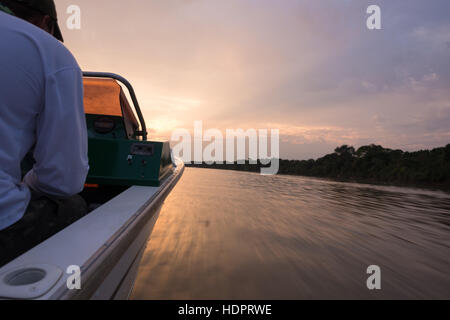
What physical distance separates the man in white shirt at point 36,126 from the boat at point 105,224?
0.12 m

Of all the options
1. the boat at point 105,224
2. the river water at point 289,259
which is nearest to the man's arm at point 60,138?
the boat at point 105,224

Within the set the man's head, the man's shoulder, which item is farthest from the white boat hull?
the man's head

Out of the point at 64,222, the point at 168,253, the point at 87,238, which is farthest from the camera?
the point at 168,253

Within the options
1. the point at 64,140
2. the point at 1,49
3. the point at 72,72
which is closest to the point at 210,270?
the point at 64,140

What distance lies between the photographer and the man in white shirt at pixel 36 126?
785 mm

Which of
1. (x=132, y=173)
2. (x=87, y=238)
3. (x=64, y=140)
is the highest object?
(x=64, y=140)

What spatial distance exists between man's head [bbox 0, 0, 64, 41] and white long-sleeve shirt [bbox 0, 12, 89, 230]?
28cm

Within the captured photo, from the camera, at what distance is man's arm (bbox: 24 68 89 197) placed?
91cm

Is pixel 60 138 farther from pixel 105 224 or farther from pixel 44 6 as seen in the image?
pixel 44 6

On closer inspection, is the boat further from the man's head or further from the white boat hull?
the man's head

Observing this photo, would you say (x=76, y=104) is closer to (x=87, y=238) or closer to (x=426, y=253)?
(x=87, y=238)

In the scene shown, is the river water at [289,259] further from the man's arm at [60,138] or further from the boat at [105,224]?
the man's arm at [60,138]
